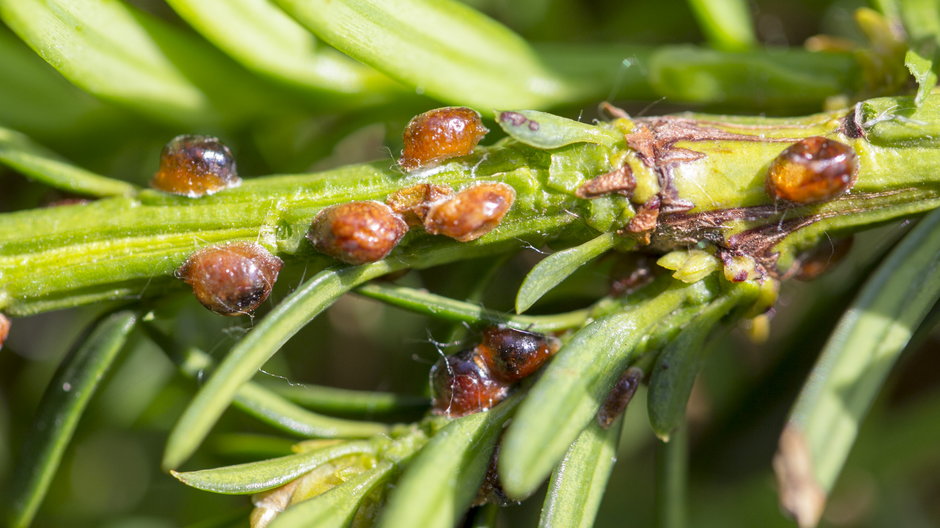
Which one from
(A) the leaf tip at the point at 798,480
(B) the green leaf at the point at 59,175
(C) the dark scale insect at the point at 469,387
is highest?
(B) the green leaf at the point at 59,175

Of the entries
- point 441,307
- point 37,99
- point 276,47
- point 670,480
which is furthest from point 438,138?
point 37,99

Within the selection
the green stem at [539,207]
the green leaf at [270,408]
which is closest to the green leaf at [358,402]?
the green leaf at [270,408]

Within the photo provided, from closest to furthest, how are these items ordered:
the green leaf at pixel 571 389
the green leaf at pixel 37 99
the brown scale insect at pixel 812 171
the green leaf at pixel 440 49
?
the green leaf at pixel 571 389 → the brown scale insect at pixel 812 171 → the green leaf at pixel 440 49 → the green leaf at pixel 37 99

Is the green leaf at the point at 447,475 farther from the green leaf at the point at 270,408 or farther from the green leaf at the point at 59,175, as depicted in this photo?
the green leaf at the point at 59,175

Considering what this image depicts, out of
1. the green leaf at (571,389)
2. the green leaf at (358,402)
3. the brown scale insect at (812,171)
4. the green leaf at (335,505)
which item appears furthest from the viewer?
the green leaf at (358,402)

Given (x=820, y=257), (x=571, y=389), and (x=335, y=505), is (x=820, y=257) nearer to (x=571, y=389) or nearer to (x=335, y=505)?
(x=571, y=389)

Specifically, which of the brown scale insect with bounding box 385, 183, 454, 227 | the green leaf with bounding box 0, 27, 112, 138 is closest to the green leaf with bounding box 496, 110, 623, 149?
the brown scale insect with bounding box 385, 183, 454, 227

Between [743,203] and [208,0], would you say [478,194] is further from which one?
[208,0]
